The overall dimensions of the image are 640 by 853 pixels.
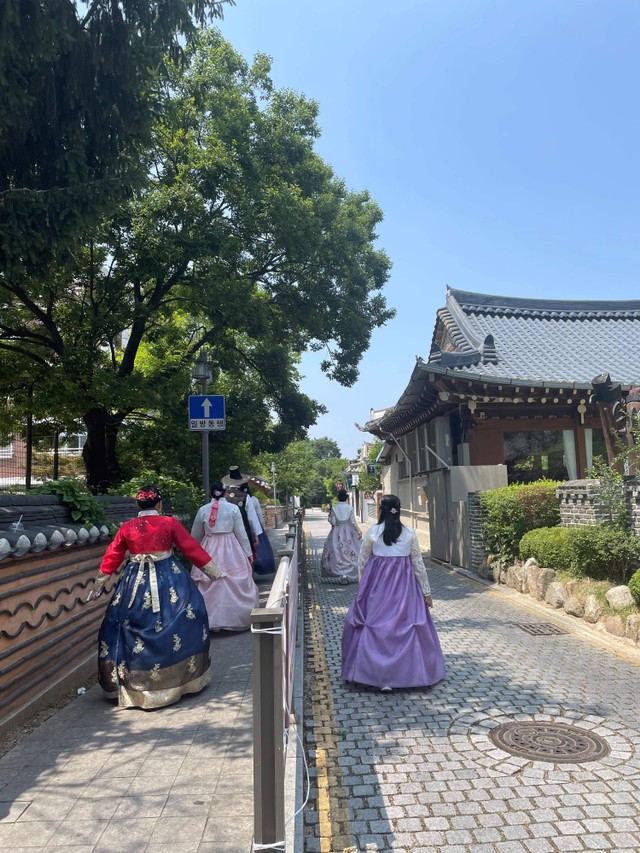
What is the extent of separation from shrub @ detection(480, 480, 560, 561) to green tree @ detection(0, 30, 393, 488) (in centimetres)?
585

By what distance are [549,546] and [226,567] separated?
5.29 metres

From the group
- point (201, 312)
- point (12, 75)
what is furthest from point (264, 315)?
point (12, 75)

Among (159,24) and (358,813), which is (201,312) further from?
(358,813)

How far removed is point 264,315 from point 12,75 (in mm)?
6628

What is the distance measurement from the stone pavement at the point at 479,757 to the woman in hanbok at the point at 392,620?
20 cm

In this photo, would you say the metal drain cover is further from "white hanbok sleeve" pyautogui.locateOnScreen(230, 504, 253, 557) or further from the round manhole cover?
"white hanbok sleeve" pyautogui.locateOnScreen(230, 504, 253, 557)

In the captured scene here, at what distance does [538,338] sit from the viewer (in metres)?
Result: 18.3

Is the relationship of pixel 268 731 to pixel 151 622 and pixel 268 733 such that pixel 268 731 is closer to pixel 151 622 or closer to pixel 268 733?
pixel 268 733

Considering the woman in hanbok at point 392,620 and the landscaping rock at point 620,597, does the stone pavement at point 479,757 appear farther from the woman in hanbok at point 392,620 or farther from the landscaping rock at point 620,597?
the landscaping rock at point 620,597

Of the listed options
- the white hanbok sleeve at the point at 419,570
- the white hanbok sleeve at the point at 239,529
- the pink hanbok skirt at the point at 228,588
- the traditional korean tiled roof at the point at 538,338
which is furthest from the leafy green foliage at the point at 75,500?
the traditional korean tiled roof at the point at 538,338

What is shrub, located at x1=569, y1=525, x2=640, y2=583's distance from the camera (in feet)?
26.4

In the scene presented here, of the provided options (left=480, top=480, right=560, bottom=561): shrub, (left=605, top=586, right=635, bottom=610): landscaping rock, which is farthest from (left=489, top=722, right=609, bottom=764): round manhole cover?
(left=480, top=480, right=560, bottom=561): shrub

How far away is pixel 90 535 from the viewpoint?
6.04 meters

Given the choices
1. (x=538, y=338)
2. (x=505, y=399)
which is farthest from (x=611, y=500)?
(x=538, y=338)
